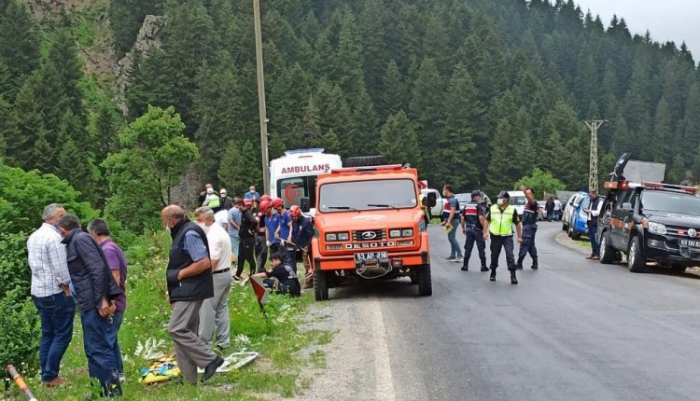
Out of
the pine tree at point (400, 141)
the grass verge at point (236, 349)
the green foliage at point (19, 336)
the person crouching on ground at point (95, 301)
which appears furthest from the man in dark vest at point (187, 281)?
the pine tree at point (400, 141)

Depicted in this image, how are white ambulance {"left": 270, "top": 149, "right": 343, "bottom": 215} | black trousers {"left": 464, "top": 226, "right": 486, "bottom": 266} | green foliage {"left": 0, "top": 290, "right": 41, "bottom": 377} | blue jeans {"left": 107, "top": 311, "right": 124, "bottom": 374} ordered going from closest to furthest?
1. blue jeans {"left": 107, "top": 311, "right": 124, "bottom": 374}
2. green foliage {"left": 0, "top": 290, "right": 41, "bottom": 377}
3. black trousers {"left": 464, "top": 226, "right": 486, "bottom": 266}
4. white ambulance {"left": 270, "top": 149, "right": 343, "bottom": 215}

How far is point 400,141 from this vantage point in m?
96.3

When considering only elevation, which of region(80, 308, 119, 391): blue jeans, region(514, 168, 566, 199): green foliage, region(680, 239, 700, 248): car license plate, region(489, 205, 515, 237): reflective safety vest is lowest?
region(514, 168, 566, 199): green foliage

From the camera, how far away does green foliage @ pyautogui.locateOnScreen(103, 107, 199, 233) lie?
6475 cm

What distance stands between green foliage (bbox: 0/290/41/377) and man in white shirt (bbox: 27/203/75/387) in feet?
3.89

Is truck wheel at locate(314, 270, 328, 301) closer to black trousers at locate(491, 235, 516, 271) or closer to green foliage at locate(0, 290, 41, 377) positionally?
black trousers at locate(491, 235, 516, 271)

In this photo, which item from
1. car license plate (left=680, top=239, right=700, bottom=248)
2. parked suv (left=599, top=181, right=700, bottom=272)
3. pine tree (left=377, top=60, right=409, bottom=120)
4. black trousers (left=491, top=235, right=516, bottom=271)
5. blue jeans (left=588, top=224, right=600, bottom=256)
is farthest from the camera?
pine tree (left=377, top=60, right=409, bottom=120)

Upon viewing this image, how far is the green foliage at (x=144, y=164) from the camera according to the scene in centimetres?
6475

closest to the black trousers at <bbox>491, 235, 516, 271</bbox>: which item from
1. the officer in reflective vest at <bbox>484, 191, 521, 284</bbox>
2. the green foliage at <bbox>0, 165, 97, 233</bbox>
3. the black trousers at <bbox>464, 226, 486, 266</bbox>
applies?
the officer in reflective vest at <bbox>484, 191, 521, 284</bbox>

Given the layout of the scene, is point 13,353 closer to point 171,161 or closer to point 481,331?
point 481,331

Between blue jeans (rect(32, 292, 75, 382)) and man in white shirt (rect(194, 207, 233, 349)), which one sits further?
man in white shirt (rect(194, 207, 233, 349))

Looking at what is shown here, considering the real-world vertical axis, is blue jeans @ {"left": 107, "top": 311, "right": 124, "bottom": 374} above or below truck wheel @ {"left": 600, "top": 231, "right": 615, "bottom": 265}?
above

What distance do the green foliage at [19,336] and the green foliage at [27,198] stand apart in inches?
1590

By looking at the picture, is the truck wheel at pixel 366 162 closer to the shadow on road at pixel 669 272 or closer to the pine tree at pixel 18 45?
the shadow on road at pixel 669 272
